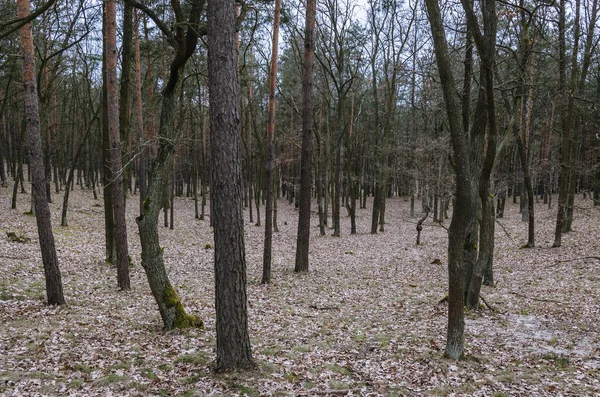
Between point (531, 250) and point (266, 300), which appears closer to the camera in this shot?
point (266, 300)

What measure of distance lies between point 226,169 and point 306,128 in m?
8.69

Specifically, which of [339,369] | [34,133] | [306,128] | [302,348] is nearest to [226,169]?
[339,369]

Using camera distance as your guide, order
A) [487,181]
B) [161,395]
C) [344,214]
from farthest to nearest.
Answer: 1. [344,214]
2. [487,181]
3. [161,395]

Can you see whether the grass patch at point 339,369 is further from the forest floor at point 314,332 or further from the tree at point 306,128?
the tree at point 306,128

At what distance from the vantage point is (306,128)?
526 inches

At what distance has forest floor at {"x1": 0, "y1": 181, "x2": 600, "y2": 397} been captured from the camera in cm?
530

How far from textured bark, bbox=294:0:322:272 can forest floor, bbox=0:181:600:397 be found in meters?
1.05

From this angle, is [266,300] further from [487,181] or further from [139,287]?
[487,181]

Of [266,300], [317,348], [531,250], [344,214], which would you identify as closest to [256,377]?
[317,348]

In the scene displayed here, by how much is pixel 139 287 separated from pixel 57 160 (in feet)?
84.0

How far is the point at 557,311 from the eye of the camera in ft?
29.1

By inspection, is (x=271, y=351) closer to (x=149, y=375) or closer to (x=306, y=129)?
(x=149, y=375)

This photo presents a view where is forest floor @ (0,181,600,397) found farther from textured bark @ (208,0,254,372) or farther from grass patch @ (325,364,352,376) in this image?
textured bark @ (208,0,254,372)

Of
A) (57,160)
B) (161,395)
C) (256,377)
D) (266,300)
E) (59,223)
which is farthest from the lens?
(57,160)
